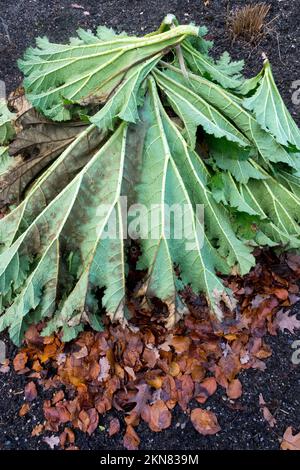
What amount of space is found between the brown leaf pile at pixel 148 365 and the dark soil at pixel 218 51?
0.17 ft

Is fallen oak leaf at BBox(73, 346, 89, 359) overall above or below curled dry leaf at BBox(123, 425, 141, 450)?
above

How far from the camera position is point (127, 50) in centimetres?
296

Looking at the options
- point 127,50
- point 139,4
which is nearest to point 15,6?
point 139,4

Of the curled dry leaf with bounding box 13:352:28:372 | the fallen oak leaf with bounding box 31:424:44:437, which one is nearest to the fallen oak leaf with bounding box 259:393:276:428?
the fallen oak leaf with bounding box 31:424:44:437

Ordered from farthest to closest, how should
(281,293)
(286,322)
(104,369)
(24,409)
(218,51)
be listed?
(218,51) → (281,293) → (286,322) → (104,369) → (24,409)

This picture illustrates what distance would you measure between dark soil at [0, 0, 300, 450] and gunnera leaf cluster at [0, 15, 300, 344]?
482 mm

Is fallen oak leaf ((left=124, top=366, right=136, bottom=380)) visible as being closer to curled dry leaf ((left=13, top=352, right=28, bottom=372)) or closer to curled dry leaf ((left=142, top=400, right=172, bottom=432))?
curled dry leaf ((left=142, top=400, right=172, bottom=432))

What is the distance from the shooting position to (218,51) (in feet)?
15.1

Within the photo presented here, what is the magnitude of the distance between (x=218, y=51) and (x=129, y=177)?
7.86 feet

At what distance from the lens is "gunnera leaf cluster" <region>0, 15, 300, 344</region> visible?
266cm

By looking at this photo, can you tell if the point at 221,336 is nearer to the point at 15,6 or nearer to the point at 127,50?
the point at 127,50

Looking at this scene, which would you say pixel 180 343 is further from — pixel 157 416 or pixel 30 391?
pixel 30 391

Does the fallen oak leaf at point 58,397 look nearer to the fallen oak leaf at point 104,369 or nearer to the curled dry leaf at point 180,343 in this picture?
the fallen oak leaf at point 104,369

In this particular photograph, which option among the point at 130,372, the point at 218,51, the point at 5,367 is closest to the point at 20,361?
the point at 5,367
